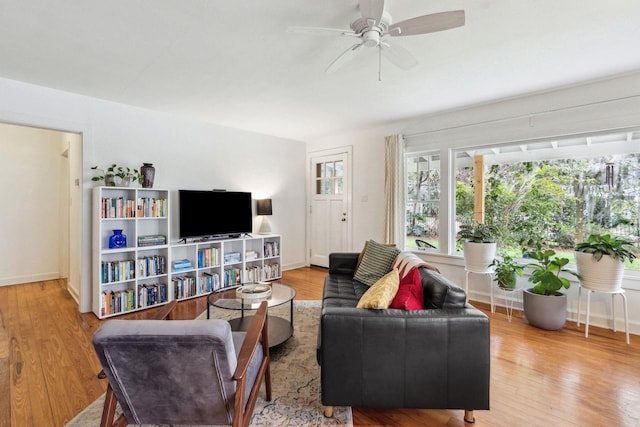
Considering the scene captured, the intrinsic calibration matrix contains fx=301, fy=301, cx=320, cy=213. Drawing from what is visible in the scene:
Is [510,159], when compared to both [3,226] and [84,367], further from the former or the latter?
[3,226]

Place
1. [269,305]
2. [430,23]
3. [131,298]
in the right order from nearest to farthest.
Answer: [430,23]
[269,305]
[131,298]

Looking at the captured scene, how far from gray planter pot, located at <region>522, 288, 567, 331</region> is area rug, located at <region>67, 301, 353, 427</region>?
224 cm

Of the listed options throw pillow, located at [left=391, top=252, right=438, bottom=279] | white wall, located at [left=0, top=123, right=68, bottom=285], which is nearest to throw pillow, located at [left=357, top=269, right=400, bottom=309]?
throw pillow, located at [left=391, top=252, right=438, bottom=279]

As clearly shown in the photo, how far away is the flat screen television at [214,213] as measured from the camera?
3996mm

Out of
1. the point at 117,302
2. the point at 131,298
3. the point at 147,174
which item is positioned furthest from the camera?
the point at 147,174

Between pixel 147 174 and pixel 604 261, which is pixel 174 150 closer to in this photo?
pixel 147 174

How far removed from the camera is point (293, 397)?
6.43 feet

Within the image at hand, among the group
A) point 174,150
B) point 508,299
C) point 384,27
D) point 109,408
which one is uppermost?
point 384,27

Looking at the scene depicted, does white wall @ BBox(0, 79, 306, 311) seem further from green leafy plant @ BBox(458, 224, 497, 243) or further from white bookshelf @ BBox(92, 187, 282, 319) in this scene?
green leafy plant @ BBox(458, 224, 497, 243)

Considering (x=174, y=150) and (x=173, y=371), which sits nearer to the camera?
(x=173, y=371)

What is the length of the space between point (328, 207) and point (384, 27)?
372 centimetres

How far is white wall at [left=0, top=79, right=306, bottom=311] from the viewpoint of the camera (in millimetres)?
3176

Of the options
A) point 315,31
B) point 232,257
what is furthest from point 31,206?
point 315,31

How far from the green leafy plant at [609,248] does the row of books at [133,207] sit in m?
4.60
